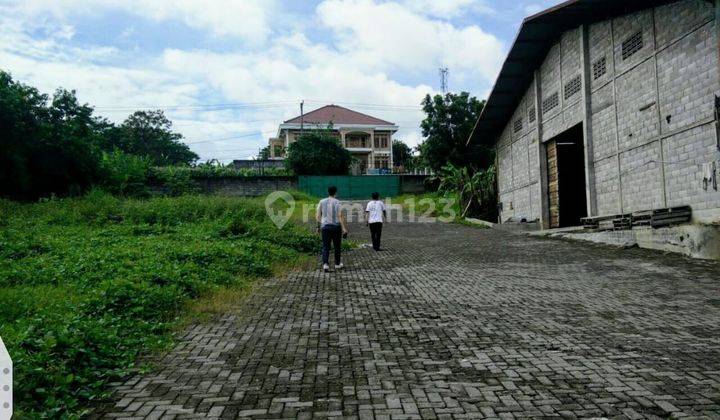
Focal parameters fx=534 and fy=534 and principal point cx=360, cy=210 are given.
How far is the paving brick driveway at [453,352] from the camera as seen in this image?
3.57m

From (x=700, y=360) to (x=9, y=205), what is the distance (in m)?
21.9

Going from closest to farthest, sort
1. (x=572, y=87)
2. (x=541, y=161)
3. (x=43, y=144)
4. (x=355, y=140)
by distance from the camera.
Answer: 1. (x=572, y=87)
2. (x=541, y=161)
3. (x=43, y=144)
4. (x=355, y=140)

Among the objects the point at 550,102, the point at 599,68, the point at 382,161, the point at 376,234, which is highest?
the point at 382,161

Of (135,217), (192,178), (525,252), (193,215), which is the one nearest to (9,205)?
(135,217)

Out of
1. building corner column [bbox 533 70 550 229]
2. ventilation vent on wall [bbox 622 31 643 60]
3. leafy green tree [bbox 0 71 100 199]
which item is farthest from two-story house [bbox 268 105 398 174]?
ventilation vent on wall [bbox 622 31 643 60]

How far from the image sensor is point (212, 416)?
3.41 m

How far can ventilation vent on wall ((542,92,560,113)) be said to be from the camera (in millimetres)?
17750

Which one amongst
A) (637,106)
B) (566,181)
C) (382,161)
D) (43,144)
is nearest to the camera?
(637,106)

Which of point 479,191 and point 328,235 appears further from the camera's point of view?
point 479,191

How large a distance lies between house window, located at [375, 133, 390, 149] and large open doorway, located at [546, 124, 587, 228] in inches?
1586

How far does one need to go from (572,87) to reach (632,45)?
10.7 feet

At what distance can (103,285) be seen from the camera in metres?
6.87

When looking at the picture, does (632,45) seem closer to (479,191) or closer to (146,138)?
(479,191)

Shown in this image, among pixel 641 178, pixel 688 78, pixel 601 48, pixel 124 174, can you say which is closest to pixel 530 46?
pixel 601 48
